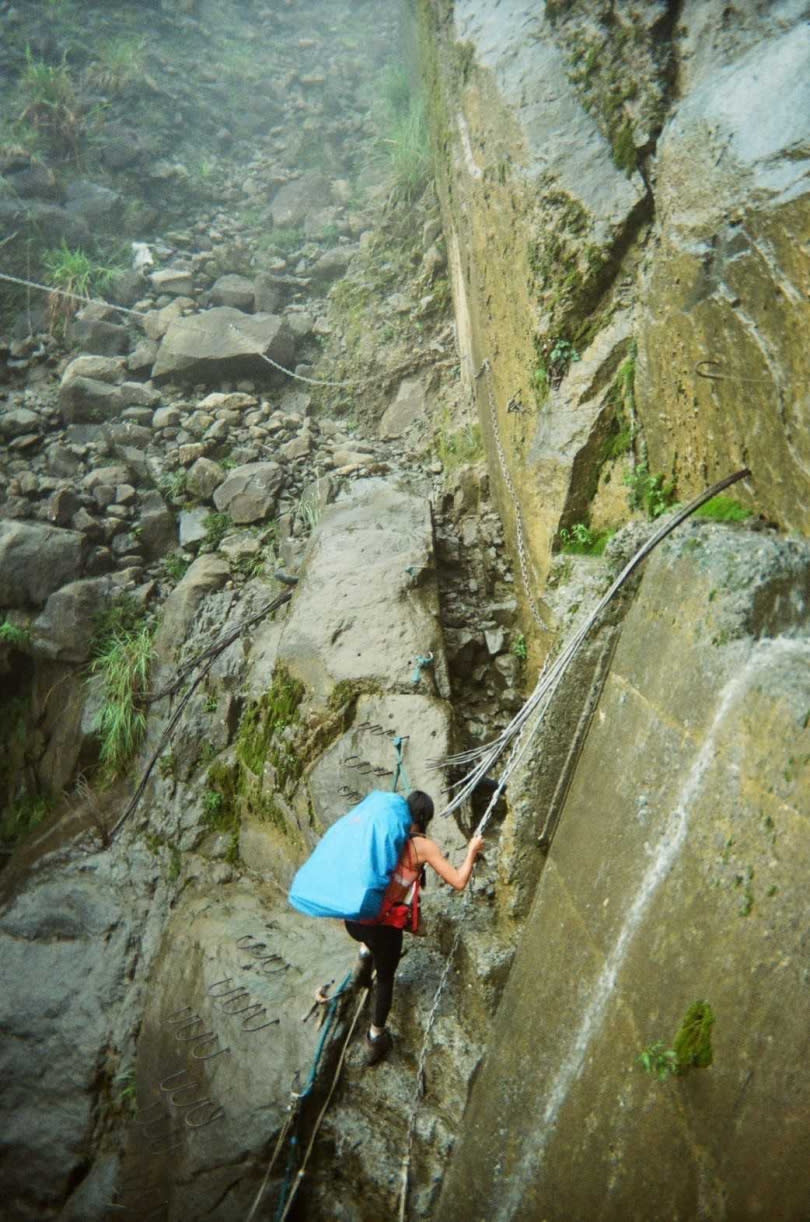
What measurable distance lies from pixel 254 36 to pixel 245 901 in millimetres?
13374

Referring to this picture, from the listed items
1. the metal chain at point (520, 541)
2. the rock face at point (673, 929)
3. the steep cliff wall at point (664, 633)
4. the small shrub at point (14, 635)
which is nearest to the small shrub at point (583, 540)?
the steep cliff wall at point (664, 633)

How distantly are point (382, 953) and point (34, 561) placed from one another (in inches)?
179

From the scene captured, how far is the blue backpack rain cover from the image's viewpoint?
2812 millimetres

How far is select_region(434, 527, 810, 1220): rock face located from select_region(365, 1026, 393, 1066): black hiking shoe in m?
0.48

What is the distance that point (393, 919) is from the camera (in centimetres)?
300

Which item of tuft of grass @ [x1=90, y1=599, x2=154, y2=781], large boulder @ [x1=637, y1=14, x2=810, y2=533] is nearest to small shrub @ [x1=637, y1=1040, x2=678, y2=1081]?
Answer: large boulder @ [x1=637, y1=14, x2=810, y2=533]

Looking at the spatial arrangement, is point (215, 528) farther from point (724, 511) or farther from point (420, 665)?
point (724, 511)

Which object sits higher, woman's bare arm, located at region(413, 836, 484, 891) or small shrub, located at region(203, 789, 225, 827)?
woman's bare arm, located at region(413, 836, 484, 891)

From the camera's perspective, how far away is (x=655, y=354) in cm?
325

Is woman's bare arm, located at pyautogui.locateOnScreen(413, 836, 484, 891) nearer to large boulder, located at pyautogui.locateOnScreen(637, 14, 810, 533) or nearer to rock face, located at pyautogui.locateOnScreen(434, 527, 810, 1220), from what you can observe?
rock face, located at pyautogui.locateOnScreen(434, 527, 810, 1220)

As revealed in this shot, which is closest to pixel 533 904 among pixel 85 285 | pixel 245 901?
pixel 245 901

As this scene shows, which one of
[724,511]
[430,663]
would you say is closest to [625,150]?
[724,511]

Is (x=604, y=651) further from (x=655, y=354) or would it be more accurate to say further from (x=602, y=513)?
(x=655, y=354)

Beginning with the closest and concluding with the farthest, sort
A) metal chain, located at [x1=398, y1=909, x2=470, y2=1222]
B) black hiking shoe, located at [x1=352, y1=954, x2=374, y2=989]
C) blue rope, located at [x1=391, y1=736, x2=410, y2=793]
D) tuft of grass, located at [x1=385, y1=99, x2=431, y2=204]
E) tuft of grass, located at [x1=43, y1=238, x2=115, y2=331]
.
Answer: metal chain, located at [x1=398, y1=909, x2=470, y2=1222], black hiking shoe, located at [x1=352, y1=954, x2=374, y2=989], blue rope, located at [x1=391, y1=736, x2=410, y2=793], tuft of grass, located at [x1=385, y1=99, x2=431, y2=204], tuft of grass, located at [x1=43, y1=238, x2=115, y2=331]
